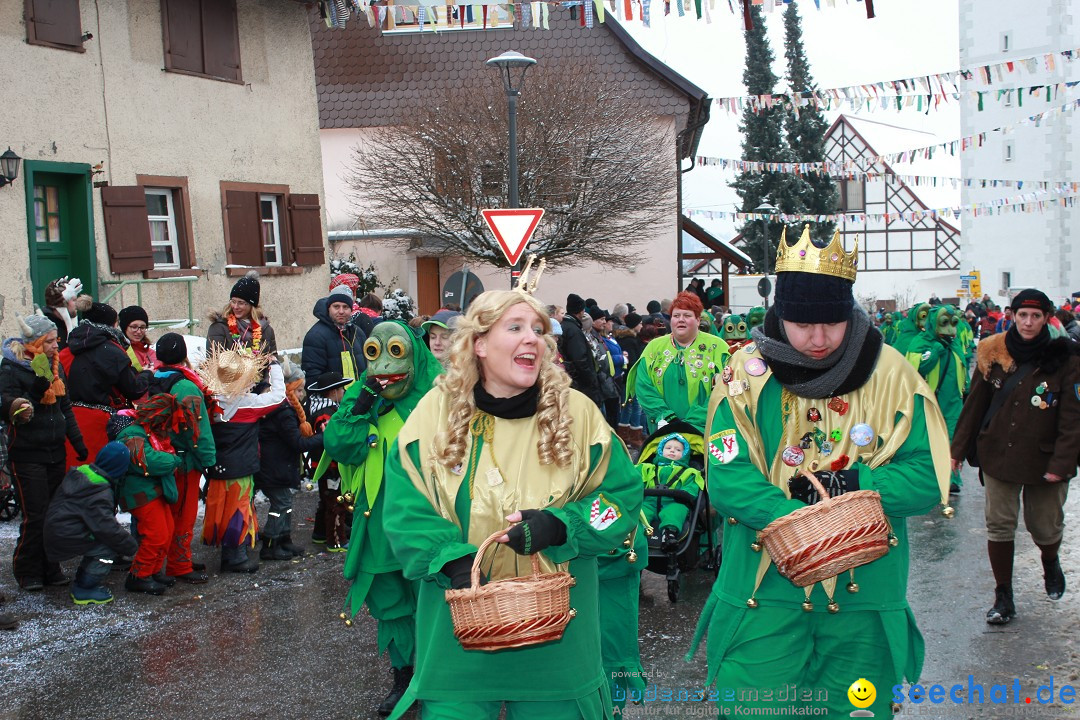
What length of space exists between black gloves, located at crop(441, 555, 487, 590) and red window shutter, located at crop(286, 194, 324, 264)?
15427 mm

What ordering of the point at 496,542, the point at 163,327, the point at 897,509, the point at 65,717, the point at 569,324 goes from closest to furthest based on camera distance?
1. the point at 496,542
2. the point at 897,509
3. the point at 65,717
4. the point at 569,324
5. the point at 163,327

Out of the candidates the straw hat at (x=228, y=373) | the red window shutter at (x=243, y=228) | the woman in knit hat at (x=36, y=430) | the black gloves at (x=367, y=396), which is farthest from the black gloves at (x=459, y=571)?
the red window shutter at (x=243, y=228)

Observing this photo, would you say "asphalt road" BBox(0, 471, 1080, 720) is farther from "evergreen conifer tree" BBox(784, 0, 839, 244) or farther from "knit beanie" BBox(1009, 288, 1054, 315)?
"evergreen conifer tree" BBox(784, 0, 839, 244)

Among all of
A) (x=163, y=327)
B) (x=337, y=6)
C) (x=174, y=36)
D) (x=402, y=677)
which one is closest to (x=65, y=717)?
(x=402, y=677)

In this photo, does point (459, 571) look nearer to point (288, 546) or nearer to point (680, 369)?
point (680, 369)

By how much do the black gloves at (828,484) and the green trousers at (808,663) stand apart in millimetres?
399

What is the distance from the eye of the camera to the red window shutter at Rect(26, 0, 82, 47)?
1373 centimetres

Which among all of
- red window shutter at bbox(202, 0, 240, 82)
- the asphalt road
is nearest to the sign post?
the asphalt road

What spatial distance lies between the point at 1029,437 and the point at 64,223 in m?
12.5

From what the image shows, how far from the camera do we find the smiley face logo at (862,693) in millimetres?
3771

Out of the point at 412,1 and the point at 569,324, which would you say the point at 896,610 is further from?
the point at 412,1

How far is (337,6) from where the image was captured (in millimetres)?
17562

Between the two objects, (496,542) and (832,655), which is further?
(832,655)

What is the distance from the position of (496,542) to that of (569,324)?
859 cm
